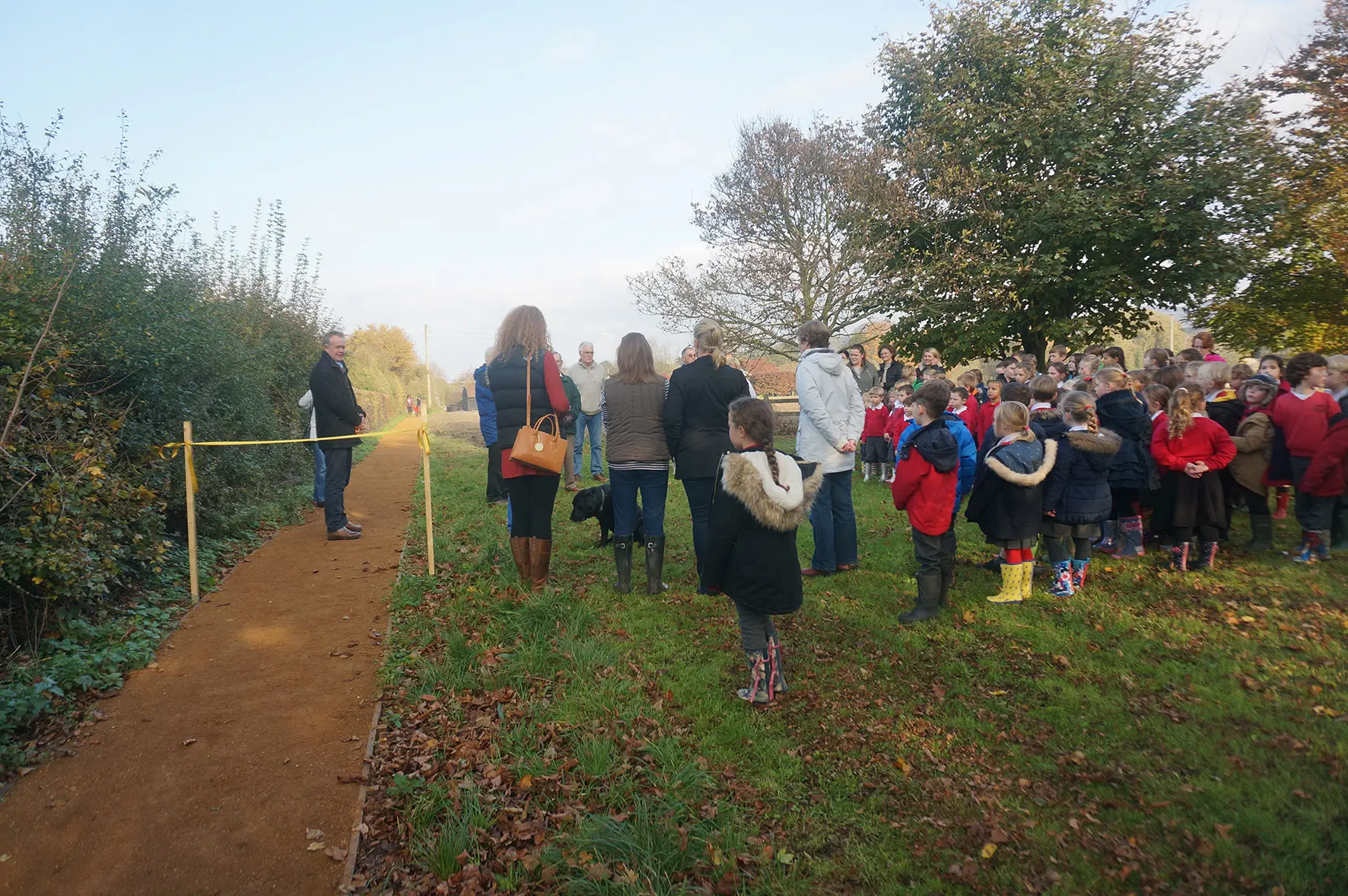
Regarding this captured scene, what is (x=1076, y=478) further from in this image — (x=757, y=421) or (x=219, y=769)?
(x=219, y=769)

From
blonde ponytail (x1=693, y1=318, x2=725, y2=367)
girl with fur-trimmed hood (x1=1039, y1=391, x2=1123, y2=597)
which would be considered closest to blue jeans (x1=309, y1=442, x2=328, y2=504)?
blonde ponytail (x1=693, y1=318, x2=725, y2=367)

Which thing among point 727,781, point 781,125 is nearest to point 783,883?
point 727,781

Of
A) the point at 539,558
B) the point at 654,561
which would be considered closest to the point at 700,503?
the point at 654,561

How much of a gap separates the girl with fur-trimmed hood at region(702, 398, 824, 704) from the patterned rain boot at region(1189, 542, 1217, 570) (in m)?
4.16

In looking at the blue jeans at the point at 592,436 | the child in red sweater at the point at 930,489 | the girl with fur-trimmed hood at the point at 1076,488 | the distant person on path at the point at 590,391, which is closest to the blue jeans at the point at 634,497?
the child in red sweater at the point at 930,489

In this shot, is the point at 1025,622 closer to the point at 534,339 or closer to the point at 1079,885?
the point at 1079,885

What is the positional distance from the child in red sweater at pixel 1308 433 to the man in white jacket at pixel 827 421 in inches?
148

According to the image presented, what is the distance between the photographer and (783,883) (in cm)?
290

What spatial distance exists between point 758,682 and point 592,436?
802 centimetres

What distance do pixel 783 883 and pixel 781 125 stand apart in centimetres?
1714

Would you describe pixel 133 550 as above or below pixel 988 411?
below

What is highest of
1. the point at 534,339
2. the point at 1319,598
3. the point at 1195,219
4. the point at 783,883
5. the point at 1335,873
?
the point at 1195,219

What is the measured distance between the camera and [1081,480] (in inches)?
221

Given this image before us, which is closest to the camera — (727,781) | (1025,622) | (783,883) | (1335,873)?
(1335,873)
